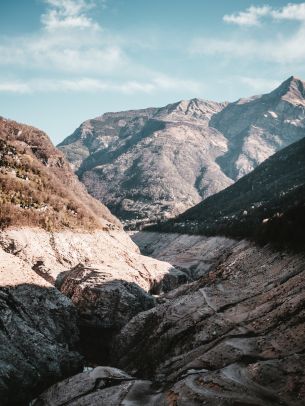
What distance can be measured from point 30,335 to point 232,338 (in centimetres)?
1142

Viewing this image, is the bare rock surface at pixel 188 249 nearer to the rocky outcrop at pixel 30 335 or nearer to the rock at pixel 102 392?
the rocky outcrop at pixel 30 335

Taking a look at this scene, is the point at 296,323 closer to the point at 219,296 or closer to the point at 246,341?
the point at 246,341

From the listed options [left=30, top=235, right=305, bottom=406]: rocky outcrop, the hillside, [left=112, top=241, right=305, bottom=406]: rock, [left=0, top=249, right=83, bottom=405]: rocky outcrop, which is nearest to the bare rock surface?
the hillside

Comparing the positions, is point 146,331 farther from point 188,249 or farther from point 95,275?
point 188,249

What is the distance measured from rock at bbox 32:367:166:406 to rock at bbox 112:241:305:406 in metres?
0.88

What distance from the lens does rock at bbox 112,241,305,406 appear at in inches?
595

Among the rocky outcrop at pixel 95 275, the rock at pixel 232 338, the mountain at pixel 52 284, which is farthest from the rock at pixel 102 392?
the rocky outcrop at pixel 95 275

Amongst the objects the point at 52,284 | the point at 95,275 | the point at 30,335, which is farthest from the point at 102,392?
the point at 52,284

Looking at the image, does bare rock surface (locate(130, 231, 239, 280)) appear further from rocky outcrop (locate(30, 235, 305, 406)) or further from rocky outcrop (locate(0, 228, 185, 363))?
rocky outcrop (locate(30, 235, 305, 406))

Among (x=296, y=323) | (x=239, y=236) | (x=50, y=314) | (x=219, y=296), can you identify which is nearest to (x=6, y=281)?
(x=50, y=314)

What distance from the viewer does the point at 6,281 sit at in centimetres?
2666

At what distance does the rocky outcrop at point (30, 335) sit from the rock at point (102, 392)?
1333 millimetres

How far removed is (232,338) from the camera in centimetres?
1942

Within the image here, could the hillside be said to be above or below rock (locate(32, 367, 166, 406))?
above
